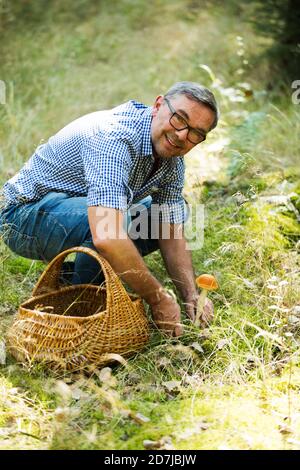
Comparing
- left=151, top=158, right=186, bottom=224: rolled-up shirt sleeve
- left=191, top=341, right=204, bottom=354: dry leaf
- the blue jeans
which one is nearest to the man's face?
left=151, top=158, right=186, bottom=224: rolled-up shirt sleeve

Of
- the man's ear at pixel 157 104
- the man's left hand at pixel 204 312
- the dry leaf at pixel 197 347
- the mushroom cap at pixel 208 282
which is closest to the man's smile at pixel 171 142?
the man's ear at pixel 157 104

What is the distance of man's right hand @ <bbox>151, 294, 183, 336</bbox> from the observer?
302 centimetres

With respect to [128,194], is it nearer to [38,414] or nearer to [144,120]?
[144,120]

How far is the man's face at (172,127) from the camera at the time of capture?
302 cm

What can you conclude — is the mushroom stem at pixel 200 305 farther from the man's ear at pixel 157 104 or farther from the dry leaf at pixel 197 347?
the man's ear at pixel 157 104

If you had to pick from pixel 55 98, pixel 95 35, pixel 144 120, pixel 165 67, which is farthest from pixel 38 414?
pixel 95 35

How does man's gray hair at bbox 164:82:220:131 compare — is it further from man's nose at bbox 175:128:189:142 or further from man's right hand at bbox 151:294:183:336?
man's right hand at bbox 151:294:183:336

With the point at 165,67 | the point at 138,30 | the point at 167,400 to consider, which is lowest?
the point at 167,400

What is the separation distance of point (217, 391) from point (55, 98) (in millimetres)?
3972

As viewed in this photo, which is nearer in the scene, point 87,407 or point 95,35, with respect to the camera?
point 87,407

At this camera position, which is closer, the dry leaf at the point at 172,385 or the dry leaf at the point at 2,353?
the dry leaf at the point at 172,385

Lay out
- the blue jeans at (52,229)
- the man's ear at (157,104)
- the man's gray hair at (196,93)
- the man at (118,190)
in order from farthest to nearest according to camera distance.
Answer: the blue jeans at (52,229)
the man's ear at (157,104)
the man's gray hair at (196,93)
the man at (118,190)

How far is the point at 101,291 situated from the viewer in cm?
325

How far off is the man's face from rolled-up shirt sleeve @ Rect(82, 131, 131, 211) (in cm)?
16
